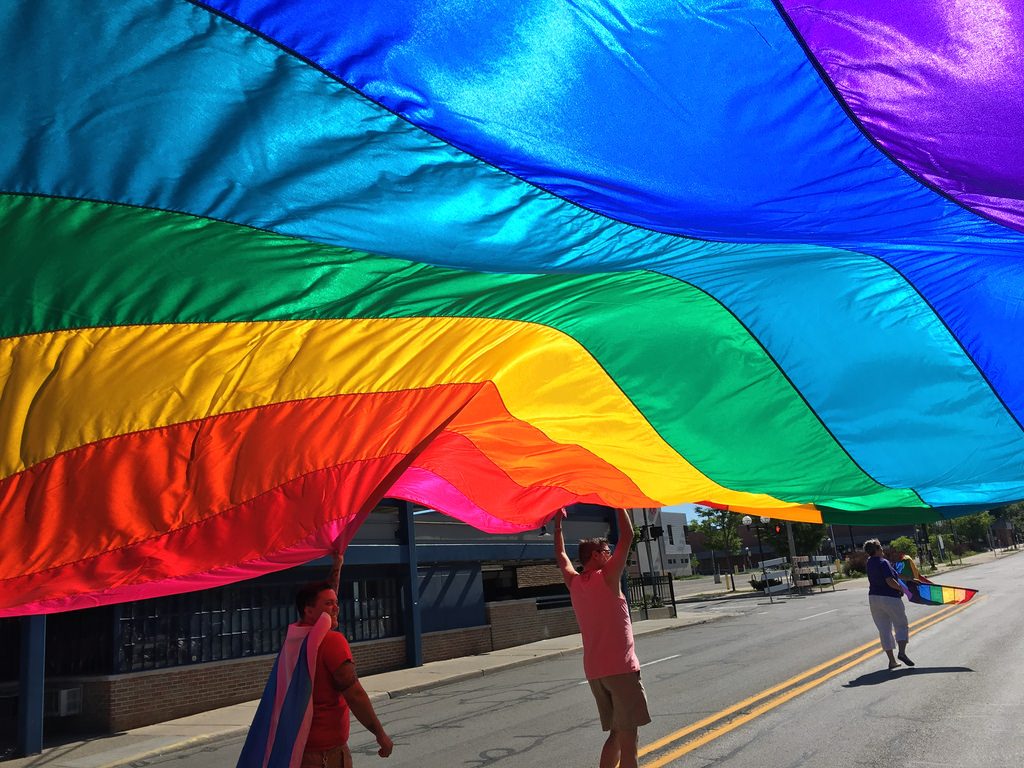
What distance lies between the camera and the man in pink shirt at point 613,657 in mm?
4984

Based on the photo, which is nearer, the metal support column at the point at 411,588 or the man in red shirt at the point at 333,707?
the man in red shirt at the point at 333,707

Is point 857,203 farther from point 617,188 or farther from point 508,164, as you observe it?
point 508,164

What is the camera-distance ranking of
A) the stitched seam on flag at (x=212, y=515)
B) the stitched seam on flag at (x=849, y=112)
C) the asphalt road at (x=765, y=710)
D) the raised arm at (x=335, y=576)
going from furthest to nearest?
the asphalt road at (x=765, y=710) < the raised arm at (x=335, y=576) < the stitched seam on flag at (x=212, y=515) < the stitched seam on flag at (x=849, y=112)

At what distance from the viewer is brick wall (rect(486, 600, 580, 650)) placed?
2323 cm

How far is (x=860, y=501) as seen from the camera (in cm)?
601

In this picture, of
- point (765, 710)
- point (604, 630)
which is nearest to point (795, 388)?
point (604, 630)

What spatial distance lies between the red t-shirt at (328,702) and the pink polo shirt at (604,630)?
1733 millimetres

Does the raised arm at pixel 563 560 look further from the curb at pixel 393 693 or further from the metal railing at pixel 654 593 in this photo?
the metal railing at pixel 654 593

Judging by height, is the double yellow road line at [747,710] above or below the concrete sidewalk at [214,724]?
above

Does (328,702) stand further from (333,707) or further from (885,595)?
(885,595)

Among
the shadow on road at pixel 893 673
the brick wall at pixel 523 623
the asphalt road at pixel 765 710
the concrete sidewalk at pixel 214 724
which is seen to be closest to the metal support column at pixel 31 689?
the concrete sidewalk at pixel 214 724

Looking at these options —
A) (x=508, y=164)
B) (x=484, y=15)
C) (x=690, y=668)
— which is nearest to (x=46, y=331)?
(x=508, y=164)

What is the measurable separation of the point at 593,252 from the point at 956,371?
2.44m

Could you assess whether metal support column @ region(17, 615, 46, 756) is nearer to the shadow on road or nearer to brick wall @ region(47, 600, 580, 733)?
brick wall @ region(47, 600, 580, 733)
